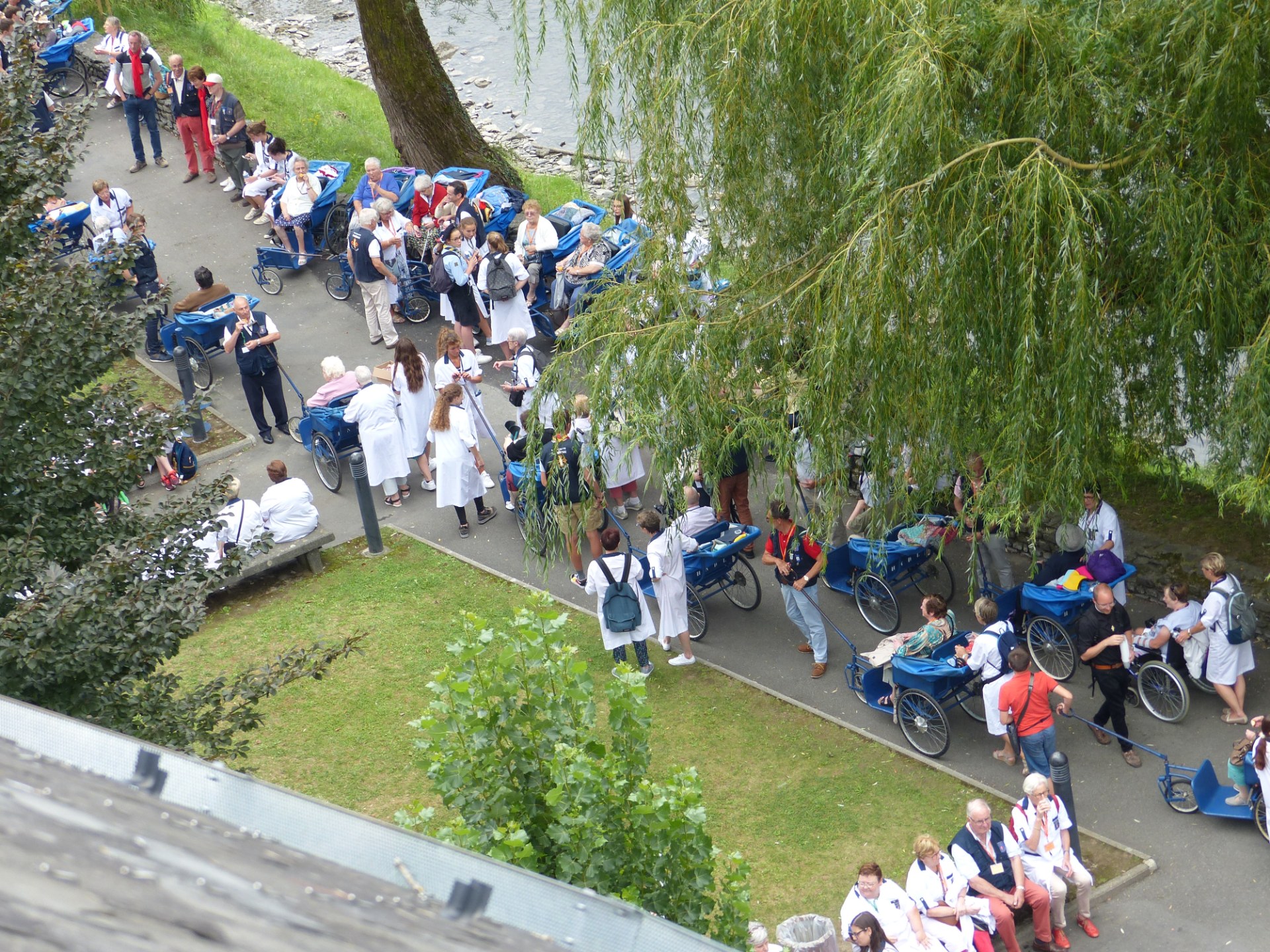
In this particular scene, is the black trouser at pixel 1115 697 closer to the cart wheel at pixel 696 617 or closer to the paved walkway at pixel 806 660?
the paved walkway at pixel 806 660

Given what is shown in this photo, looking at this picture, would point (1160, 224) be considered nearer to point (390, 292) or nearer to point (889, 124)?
point (889, 124)

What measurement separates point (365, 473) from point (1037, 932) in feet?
27.3

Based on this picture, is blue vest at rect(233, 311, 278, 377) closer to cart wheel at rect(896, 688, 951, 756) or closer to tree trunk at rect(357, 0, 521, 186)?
tree trunk at rect(357, 0, 521, 186)

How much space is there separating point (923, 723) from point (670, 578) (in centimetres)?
265

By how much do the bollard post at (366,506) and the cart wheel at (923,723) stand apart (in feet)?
20.4

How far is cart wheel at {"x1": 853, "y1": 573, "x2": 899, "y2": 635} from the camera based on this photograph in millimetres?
12617

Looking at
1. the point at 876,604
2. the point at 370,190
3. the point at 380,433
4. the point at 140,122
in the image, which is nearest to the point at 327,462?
the point at 380,433

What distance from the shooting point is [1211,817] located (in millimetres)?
9891

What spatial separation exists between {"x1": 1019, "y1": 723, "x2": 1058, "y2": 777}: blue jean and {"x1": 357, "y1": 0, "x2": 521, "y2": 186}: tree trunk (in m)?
14.2

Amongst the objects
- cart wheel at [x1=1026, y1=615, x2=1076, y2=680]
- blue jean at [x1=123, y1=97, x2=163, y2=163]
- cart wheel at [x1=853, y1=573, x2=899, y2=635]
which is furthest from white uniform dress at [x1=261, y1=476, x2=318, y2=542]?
blue jean at [x1=123, y1=97, x2=163, y2=163]

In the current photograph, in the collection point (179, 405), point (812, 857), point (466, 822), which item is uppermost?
point (179, 405)

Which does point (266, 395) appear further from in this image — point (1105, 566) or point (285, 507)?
point (1105, 566)

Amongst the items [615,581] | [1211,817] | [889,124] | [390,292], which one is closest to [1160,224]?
[889,124]

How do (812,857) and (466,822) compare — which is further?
(812,857)
